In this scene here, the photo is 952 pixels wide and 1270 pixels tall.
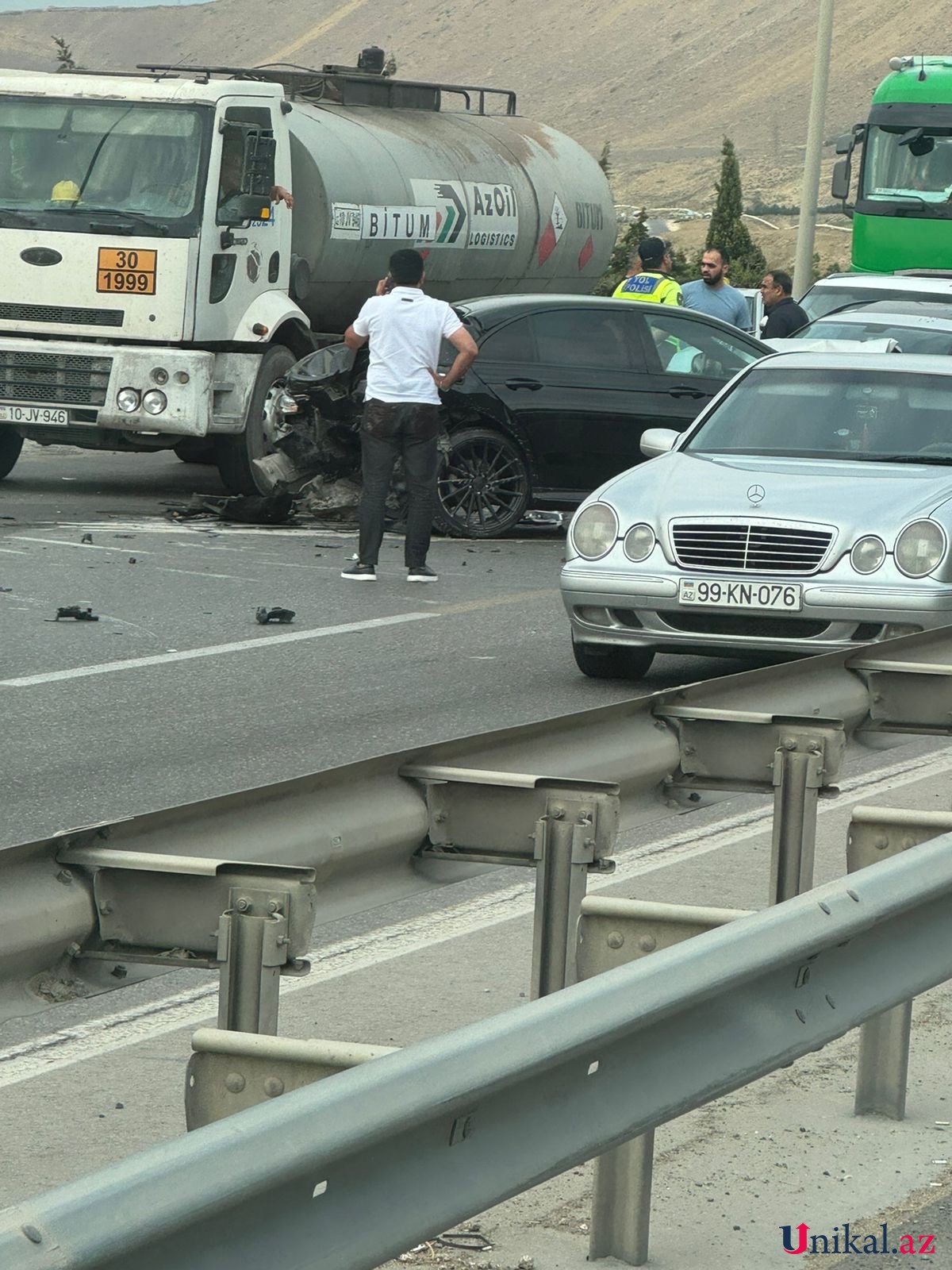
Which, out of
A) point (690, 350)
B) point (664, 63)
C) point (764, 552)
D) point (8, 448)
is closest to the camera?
point (764, 552)

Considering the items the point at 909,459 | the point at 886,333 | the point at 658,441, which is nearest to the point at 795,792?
the point at 909,459

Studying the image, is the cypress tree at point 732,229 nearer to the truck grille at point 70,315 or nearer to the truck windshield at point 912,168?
the truck windshield at point 912,168

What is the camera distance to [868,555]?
978 cm

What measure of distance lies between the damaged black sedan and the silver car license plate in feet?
18.9

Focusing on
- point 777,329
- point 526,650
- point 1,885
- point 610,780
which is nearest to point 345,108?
point 777,329

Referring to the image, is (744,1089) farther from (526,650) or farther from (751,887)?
(526,650)

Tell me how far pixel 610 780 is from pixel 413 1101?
6.52ft

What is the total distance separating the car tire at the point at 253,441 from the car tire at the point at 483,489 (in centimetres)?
175

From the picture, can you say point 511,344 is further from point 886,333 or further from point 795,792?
point 795,792

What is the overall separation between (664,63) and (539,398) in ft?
544

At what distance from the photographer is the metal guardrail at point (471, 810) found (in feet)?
11.0

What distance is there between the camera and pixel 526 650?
11188 mm

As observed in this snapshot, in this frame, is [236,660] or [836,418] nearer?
[236,660]

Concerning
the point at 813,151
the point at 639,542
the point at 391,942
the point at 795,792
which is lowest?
the point at 391,942
